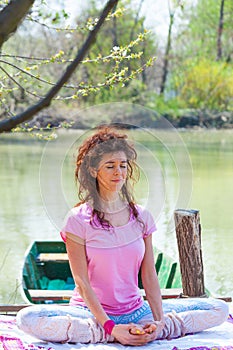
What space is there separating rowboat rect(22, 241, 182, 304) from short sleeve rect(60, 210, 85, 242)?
5.58 feet

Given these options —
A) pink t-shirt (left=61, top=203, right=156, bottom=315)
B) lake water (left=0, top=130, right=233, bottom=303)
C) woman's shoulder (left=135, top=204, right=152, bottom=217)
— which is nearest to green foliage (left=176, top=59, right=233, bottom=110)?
lake water (left=0, top=130, right=233, bottom=303)

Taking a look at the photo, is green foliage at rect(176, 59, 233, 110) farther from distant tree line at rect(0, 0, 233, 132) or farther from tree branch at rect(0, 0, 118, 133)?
tree branch at rect(0, 0, 118, 133)

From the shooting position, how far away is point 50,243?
5.28 metres

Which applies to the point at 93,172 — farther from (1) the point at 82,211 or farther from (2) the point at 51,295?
(2) the point at 51,295

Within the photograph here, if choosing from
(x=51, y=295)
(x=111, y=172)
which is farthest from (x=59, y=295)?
(x=111, y=172)

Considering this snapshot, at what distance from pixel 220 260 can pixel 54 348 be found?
4.14m

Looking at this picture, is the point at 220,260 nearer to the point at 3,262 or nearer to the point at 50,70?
the point at 3,262

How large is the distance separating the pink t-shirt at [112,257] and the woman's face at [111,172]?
103 millimetres

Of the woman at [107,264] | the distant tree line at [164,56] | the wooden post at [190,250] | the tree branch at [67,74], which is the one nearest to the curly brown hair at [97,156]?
the woman at [107,264]

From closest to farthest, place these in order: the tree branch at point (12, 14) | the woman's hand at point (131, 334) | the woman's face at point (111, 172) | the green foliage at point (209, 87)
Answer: the tree branch at point (12, 14) → the woman's hand at point (131, 334) → the woman's face at point (111, 172) → the green foliage at point (209, 87)

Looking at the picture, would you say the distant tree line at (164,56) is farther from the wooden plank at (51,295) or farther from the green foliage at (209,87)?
the wooden plank at (51,295)

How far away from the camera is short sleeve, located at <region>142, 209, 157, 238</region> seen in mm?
2736

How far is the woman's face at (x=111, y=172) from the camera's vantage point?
2.69 metres

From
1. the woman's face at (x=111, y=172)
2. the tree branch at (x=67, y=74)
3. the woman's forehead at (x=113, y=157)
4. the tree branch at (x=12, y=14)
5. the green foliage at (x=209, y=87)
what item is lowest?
the woman's face at (x=111, y=172)
